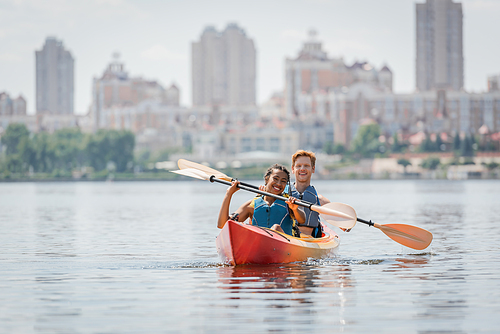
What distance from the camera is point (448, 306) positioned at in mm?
13219

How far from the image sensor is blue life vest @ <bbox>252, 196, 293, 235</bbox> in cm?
1700

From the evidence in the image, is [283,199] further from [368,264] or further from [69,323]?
[69,323]

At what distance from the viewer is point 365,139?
178125 mm

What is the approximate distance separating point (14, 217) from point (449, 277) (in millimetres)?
29333

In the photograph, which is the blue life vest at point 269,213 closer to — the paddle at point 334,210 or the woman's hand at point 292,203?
the paddle at point 334,210

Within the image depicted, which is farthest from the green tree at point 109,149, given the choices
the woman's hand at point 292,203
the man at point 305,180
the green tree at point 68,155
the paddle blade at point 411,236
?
the woman's hand at point 292,203

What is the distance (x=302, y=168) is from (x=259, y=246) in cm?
156

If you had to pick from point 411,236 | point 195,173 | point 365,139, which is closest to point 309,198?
point 195,173

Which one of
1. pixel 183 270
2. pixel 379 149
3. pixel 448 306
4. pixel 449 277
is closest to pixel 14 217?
pixel 183 270

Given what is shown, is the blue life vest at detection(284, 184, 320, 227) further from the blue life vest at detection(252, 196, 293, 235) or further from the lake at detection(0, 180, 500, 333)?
the lake at detection(0, 180, 500, 333)

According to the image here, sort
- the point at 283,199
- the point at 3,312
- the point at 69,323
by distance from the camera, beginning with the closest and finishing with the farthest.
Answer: the point at 69,323
the point at 3,312
the point at 283,199

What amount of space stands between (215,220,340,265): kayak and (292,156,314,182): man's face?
1.05 meters

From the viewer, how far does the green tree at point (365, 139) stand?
176 m

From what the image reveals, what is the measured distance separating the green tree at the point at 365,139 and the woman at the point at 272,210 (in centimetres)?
15949
